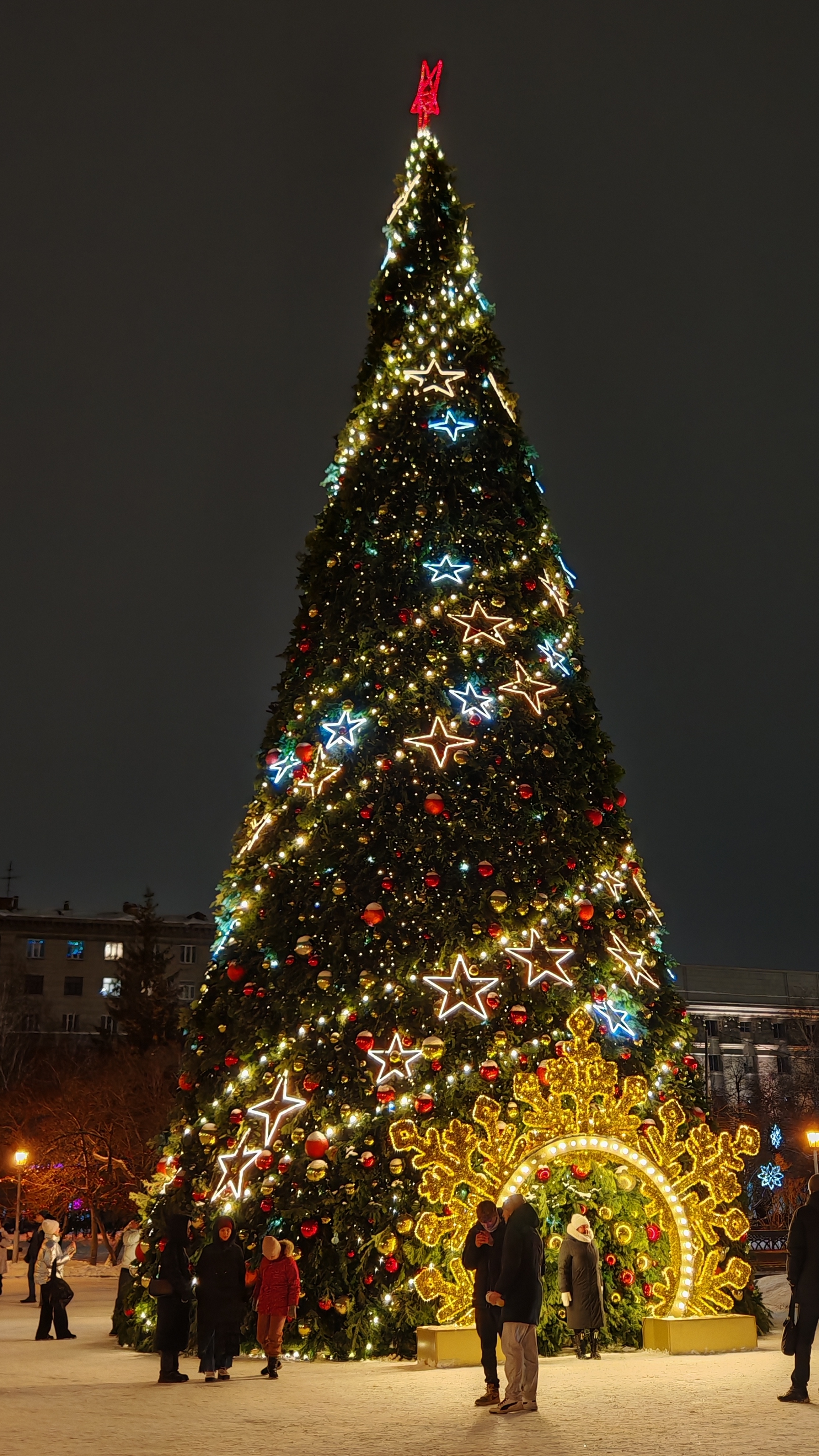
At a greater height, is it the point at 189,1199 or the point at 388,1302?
the point at 189,1199

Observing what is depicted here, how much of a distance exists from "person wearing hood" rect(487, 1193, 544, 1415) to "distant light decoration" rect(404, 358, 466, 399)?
9.24m

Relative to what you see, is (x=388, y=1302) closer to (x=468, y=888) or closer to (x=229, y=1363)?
(x=229, y=1363)

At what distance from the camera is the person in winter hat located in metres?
10.1

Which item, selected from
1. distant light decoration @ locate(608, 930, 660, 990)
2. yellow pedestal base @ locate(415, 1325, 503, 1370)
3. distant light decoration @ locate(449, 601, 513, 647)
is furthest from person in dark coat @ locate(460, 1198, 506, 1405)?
distant light decoration @ locate(449, 601, 513, 647)

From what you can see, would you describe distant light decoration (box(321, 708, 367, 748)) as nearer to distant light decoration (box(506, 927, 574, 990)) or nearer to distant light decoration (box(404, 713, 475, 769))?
distant light decoration (box(404, 713, 475, 769))

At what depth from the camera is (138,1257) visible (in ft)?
39.2

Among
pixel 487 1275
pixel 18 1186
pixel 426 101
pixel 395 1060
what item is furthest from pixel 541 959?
pixel 18 1186

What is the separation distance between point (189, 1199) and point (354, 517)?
7351 millimetres

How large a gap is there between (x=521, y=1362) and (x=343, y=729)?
6.33 metres

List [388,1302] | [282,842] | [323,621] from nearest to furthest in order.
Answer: [388,1302], [282,842], [323,621]

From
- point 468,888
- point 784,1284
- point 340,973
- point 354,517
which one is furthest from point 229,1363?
point 784,1284

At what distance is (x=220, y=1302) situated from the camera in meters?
9.98

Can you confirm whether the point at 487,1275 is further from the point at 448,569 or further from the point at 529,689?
the point at 448,569

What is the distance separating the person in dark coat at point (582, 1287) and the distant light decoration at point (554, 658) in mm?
5525
